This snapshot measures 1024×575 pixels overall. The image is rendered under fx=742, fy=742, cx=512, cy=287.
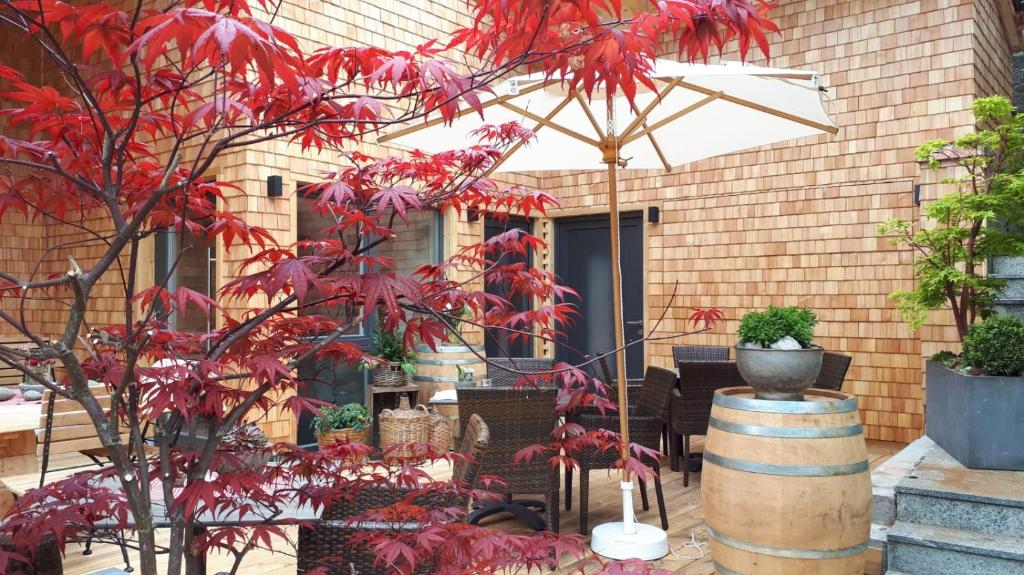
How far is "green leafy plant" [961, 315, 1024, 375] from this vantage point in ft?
10.7

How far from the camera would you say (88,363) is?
6.48ft

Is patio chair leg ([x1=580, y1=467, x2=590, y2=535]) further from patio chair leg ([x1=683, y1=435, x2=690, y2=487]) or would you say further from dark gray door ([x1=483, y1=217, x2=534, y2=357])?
dark gray door ([x1=483, y1=217, x2=534, y2=357])

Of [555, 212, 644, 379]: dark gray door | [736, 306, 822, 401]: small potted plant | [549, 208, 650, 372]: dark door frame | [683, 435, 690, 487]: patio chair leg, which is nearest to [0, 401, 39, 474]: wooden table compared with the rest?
[736, 306, 822, 401]: small potted plant

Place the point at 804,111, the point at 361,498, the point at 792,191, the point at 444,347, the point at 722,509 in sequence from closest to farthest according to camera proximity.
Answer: the point at 361,498
the point at 722,509
the point at 804,111
the point at 444,347
the point at 792,191

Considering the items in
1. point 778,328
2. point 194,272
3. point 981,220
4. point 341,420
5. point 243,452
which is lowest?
point 341,420

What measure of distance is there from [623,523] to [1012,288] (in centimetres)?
245

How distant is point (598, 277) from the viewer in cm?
862

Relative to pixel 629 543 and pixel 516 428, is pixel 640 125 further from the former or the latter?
pixel 629 543

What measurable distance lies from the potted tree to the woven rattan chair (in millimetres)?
1395

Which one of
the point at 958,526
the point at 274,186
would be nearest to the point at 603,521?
the point at 958,526

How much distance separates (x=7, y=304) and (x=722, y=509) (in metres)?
7.41

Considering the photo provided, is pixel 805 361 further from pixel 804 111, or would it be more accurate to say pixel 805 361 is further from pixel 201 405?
pixel 201 405

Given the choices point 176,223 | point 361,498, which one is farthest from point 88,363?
point 361,498

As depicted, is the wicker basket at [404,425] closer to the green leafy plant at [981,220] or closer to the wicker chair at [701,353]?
the wicker chair at [701,353]
